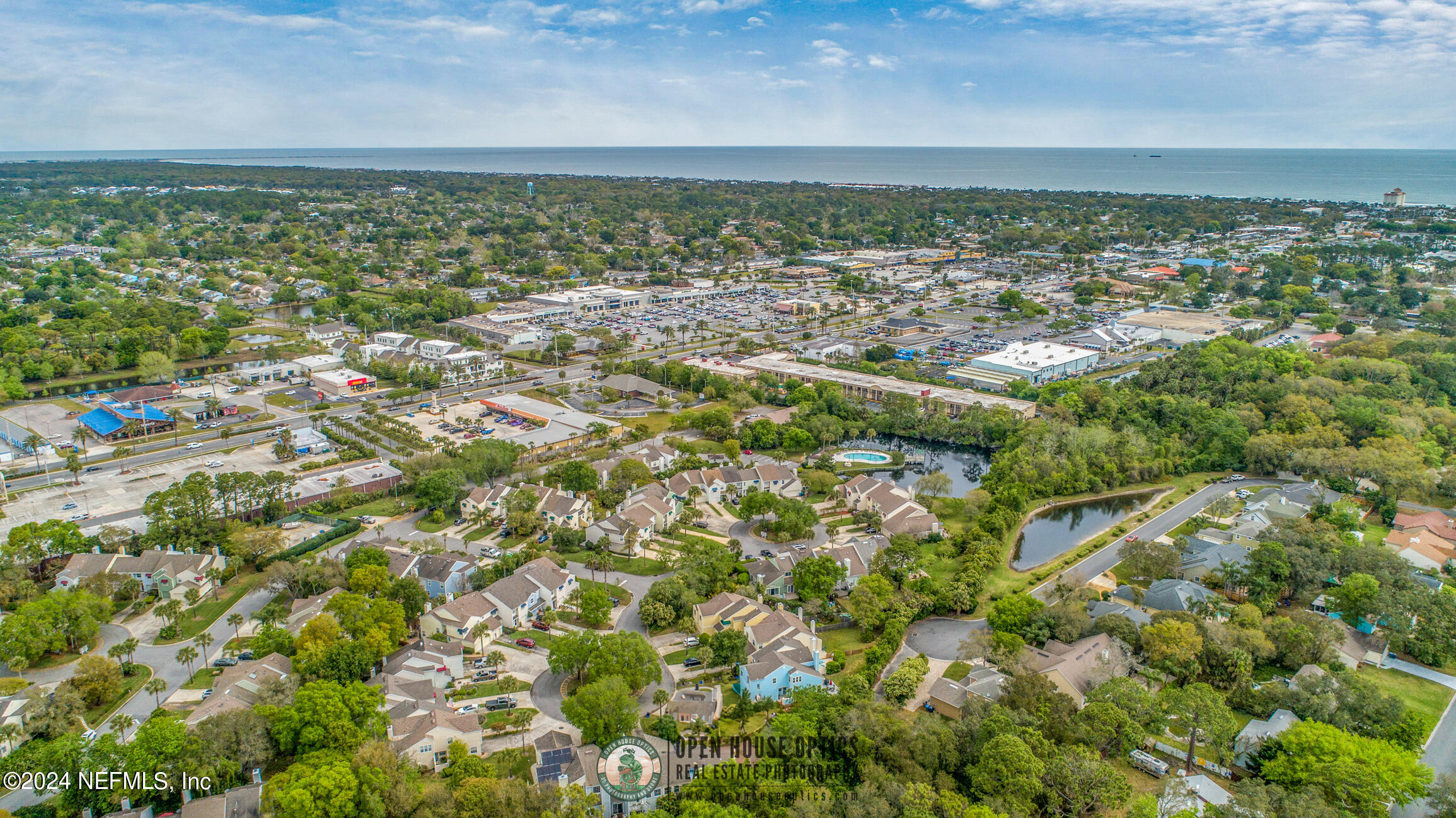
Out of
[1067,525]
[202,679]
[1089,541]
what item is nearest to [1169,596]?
[1089,541]

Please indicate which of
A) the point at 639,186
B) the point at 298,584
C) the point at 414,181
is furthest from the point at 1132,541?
the point at 414,181

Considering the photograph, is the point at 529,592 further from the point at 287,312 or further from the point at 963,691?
the point at 287,312

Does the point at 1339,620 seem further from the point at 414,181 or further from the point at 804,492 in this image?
the point at 414,181

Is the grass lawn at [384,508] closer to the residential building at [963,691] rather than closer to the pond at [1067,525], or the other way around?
the residential building at [963,691]

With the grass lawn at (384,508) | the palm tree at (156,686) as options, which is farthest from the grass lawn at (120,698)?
the grass lawn at (384,508)

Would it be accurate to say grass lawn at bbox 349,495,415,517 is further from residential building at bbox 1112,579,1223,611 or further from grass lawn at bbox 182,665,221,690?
residential building at bbox 1112,579,1223,611

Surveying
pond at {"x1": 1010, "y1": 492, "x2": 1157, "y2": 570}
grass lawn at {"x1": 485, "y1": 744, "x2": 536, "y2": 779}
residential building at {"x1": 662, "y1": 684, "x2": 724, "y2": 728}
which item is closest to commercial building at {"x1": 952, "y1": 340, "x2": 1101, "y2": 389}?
pond at {"x1": 1010, "y1": 492, "x2": 1157, "y2": 570}
